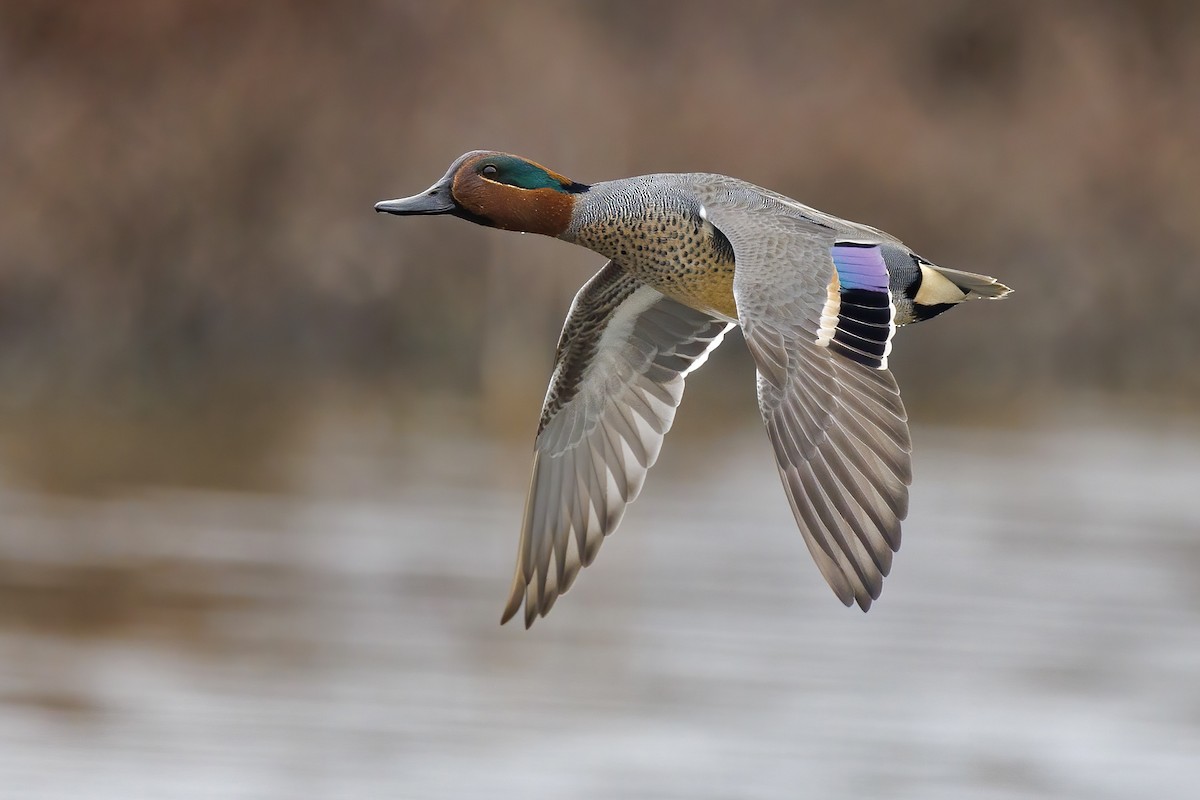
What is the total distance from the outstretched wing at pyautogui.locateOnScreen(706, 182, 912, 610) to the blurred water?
5.29m

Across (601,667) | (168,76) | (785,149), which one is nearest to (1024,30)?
(785,149)

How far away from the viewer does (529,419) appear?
1934cm

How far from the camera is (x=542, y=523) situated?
6.50 metres

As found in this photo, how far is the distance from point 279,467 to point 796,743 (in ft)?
24.1

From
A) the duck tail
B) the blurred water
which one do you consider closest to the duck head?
the duck tail

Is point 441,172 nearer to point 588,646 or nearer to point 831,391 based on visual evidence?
point 588,646

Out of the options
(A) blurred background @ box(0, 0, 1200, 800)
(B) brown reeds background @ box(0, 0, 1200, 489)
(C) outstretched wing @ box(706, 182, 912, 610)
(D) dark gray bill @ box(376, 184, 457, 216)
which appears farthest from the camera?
(B) brown reeds background @ box(0, 0, 1200, 489)

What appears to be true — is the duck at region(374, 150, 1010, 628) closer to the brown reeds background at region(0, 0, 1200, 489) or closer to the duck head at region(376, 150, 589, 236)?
the duck head at region(376, 150, 589, 236)

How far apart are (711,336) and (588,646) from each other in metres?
7.45

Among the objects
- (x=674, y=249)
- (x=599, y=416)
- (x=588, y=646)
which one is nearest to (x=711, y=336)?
(x=599, y=416)

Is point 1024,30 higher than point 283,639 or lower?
higher

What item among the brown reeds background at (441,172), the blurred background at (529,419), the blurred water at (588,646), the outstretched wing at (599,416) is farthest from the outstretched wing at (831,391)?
the brown reeds background at (441,172)

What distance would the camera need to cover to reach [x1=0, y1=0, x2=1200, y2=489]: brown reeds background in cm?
2041

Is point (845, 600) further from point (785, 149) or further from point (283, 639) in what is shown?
point (785, 149)
